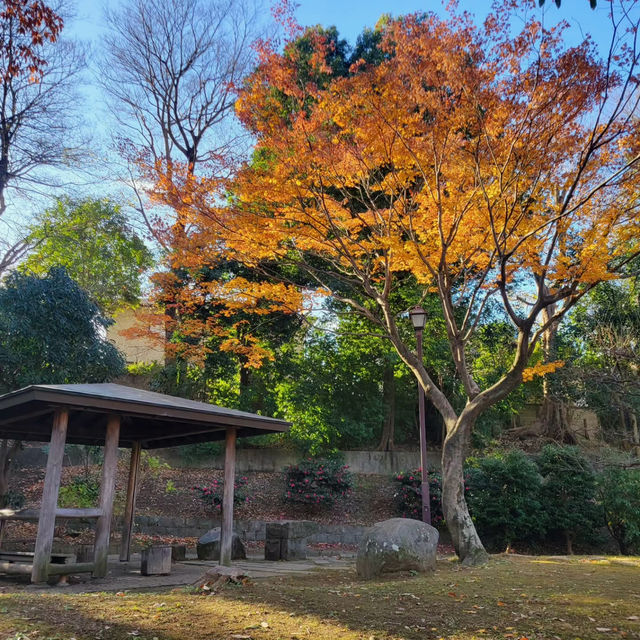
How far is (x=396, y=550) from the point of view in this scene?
6.32m

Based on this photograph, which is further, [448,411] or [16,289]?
[16,289]

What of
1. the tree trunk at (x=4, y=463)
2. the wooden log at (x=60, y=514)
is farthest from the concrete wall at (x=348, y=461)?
the wooden log at (x=60, y=514)

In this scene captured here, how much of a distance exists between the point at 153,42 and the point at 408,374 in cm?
1317

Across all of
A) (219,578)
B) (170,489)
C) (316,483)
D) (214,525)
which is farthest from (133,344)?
(219,578)

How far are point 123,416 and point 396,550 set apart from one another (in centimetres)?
395

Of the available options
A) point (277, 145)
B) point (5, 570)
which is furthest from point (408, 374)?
point (5, 570)

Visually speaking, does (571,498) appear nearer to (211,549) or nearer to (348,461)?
(348,461)

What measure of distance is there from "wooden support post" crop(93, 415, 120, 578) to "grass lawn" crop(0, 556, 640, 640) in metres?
1.42

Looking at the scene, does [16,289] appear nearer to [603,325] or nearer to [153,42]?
Answer: [153,42]

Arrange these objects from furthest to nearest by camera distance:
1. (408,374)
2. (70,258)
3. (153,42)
A: (70,258)
(153,42)
(408,374)

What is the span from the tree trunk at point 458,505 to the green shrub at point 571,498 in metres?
4.24

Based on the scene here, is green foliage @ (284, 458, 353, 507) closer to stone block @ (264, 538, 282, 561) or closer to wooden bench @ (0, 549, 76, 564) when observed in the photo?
stone block @ (264, 538, 282, 561)

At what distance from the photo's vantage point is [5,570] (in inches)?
233

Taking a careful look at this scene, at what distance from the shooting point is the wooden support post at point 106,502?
6172 millimetres
